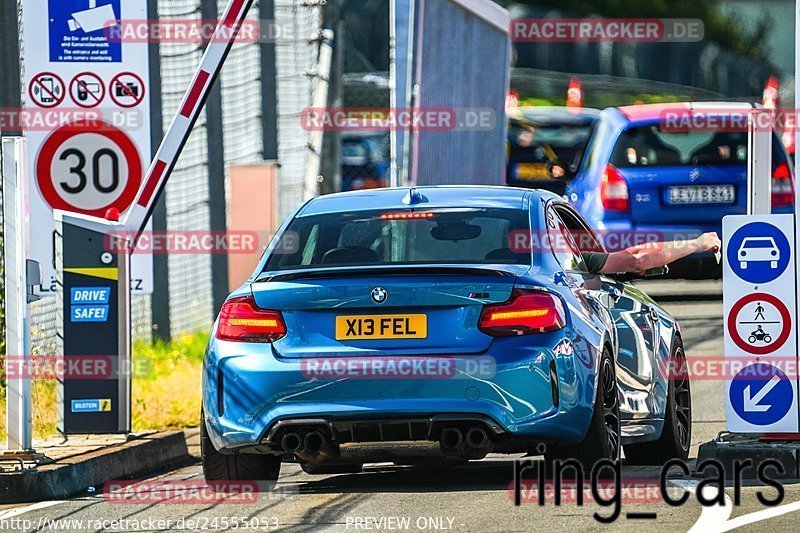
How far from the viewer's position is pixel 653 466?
33.3 feet

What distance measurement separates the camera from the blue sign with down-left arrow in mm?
9680

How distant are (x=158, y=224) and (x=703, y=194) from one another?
462 cm

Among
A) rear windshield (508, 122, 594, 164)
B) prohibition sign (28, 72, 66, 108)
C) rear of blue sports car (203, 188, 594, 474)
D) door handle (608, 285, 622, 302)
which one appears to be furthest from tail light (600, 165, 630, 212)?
rear windshield (508, 122, 594, 164)

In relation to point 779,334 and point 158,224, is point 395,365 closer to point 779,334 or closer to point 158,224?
point 779,334

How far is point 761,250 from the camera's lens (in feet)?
32.0

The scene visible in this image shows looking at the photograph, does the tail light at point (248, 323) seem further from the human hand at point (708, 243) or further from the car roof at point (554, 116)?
the car roof at point (554, 116)

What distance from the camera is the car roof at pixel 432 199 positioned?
9594 millimetres

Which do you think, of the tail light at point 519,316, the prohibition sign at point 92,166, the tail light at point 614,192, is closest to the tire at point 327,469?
the tail light at point 519,316

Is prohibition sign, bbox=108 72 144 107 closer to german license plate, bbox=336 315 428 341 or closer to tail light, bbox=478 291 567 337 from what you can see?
german license plate, bbox=336 315 428 341

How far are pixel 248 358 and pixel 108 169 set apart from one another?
13.9 ft

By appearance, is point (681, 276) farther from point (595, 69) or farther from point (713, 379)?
point (595, 69)

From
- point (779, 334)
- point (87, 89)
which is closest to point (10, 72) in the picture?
point (87, 89)

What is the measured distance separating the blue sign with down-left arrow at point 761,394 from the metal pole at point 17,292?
3.39 meters

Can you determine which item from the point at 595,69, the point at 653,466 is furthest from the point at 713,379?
the point at 595,69
